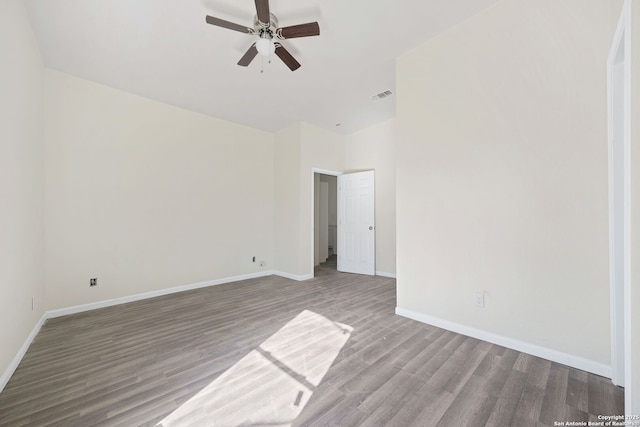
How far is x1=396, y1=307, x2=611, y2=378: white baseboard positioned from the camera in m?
1.90

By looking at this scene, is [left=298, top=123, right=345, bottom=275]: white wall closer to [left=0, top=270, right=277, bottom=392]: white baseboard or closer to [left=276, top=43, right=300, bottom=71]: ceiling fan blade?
[left=0, top=270, right=277, bottom=392]: white baseboard

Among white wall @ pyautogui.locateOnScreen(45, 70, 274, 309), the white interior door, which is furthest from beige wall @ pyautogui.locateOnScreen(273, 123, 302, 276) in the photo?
the white interior door

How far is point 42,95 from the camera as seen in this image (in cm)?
297

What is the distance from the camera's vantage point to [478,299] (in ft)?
8.16

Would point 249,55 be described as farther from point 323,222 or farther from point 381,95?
point 323,222

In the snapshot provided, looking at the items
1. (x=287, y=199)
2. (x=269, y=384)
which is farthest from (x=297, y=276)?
(x=269, y=384)

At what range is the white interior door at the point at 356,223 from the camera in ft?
17.3

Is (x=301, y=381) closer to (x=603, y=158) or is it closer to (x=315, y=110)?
(x=603, y=158)

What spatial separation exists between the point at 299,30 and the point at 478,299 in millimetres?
3074

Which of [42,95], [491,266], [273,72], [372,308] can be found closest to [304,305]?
[372,308]

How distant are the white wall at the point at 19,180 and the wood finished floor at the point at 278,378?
0.40 metres

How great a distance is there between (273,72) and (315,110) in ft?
4.16

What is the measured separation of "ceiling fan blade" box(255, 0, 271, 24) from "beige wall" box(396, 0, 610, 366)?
1.82 m

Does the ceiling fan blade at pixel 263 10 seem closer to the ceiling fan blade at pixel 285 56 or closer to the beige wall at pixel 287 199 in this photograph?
the ceiling fan blade at pixel 285 56
